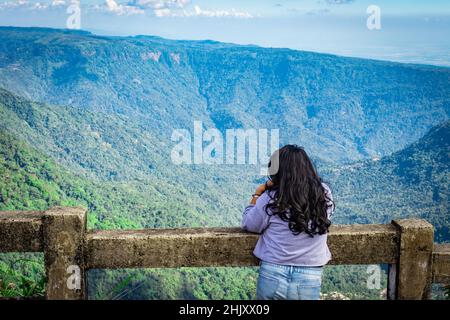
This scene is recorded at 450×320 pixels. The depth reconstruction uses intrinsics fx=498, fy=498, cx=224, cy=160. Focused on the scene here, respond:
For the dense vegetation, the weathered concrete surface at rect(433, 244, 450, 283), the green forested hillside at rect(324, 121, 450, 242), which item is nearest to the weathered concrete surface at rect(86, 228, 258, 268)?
the weathered concrete surface at rect(433, 244, 450, 283)

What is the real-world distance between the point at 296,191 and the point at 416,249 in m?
1.01

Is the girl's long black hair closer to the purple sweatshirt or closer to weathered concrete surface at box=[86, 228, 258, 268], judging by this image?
the purple sweatshirt

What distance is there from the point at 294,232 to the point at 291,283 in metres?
0.32

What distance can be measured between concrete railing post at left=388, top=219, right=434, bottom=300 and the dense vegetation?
18258 millimetres

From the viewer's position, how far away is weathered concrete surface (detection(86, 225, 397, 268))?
10.9ft

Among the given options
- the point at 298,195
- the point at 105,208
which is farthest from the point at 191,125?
the point at 298,195

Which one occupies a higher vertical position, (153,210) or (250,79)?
(250,79)

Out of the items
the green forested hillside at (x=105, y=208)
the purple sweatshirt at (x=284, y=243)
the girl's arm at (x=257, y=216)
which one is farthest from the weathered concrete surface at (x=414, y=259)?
the green forested hillside at (x=105, y=208)

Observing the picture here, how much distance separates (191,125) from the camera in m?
134

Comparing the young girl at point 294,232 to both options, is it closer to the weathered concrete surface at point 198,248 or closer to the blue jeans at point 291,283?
the blue jeans at point 291,283

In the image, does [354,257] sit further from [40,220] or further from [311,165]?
[40,220]

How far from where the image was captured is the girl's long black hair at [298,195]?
3.05 metres
